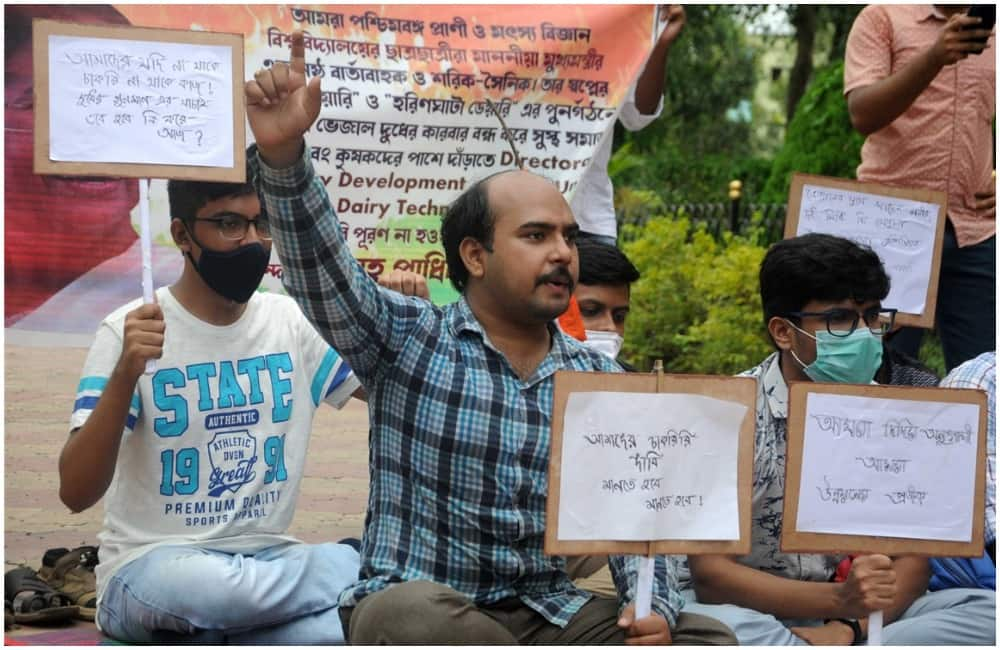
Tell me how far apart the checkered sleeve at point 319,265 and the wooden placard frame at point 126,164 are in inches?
15.9

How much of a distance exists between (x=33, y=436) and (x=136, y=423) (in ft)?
9.18

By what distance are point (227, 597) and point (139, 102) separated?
132 centimetres

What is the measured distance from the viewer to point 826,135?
13.1 metres

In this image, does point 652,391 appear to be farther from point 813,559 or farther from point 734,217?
point 734,217

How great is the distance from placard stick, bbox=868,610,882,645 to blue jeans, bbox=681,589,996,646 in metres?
0.29

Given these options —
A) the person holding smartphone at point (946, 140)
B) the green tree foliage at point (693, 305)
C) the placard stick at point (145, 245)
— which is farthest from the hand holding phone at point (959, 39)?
the green tree foliage at point (693, 305)

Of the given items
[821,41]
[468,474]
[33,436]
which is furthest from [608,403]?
[821,41]

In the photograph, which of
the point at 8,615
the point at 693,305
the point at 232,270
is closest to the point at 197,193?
the point at 232,270

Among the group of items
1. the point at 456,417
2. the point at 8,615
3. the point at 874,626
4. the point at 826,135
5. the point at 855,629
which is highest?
the point at 826,135

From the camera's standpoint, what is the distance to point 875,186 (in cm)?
471

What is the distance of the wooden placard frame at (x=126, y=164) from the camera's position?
11.3ft

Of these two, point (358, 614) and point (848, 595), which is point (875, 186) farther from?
point (358, 614)

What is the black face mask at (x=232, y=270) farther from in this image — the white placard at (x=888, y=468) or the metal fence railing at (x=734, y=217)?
the metal fence railing at (x=734, y=217)

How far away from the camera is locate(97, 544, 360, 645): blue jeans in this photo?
3730mm
